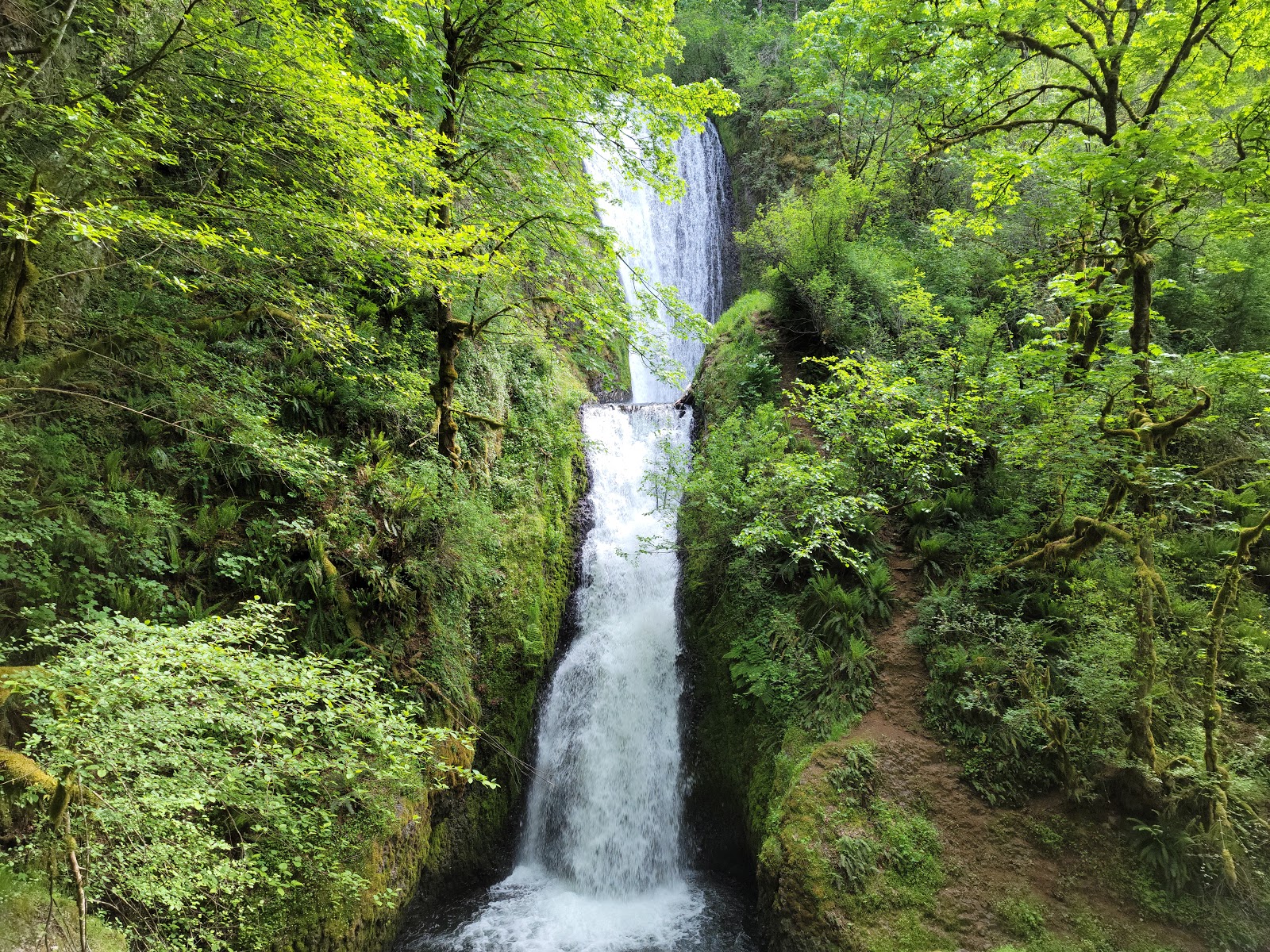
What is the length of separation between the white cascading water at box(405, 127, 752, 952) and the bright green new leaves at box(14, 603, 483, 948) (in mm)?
3419

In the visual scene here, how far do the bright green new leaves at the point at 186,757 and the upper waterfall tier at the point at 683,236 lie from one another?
14.2m

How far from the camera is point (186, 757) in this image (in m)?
3.22

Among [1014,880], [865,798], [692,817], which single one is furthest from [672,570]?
[1014,880]

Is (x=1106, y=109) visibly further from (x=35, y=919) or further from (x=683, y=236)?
(x=683, y=236)

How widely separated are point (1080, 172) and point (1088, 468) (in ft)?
9.86

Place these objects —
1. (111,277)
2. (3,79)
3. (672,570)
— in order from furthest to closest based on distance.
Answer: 1. (672,570)
2. (111,277)
3. (3,79)

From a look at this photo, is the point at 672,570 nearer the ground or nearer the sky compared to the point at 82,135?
nearer the ground

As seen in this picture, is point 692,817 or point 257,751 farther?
point 692,817

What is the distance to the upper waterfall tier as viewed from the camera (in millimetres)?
17688

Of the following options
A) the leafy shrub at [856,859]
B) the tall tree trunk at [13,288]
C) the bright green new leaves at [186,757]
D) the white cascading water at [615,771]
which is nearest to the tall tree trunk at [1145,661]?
the leafy shrub at [856,859]

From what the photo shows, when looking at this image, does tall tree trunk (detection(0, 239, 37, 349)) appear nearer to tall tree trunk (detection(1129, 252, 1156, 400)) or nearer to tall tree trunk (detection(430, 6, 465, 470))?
tall tree trunk (detection(430, 6, 465, 470))

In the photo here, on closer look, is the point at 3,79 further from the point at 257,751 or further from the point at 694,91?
the point at 694,91

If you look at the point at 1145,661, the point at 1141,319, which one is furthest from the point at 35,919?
the point at 1141,319

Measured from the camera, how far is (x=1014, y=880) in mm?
5270
